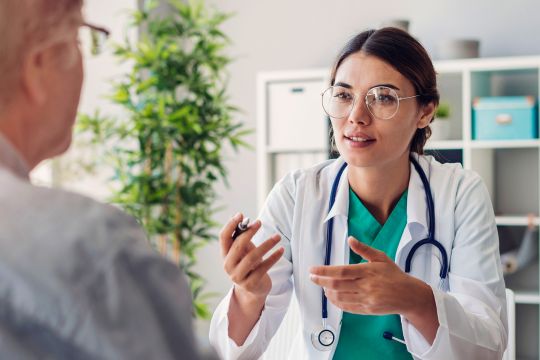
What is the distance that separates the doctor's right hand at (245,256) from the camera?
138 centimetres

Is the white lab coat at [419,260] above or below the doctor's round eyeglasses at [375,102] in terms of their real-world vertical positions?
below

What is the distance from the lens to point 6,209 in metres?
0.56

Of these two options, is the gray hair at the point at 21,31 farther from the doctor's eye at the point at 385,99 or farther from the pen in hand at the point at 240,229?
the doctor's eye at the point at 385,99

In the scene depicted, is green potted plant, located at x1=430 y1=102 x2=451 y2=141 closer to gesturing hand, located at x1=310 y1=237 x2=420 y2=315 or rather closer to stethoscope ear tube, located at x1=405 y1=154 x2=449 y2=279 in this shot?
stethoscope ear tube, located at x1=405 y1=154 x2=449 y2=279

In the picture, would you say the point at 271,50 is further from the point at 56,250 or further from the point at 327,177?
the point at 56,250

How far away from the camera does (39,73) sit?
2.06 ft

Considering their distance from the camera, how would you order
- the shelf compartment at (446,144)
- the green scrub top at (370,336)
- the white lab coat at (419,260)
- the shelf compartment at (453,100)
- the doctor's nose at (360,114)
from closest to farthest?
the white lab coat at (419,260), the green scrub top at (370,336), the doctor's nose at (360,114), the shelf compartment at (446,144), the shelf compartment at (453,100)

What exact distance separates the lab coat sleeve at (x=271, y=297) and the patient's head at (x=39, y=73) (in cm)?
91

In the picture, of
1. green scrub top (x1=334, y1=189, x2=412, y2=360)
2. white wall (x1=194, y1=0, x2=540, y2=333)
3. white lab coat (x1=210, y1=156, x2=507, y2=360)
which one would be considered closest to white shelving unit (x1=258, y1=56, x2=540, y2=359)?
white wall (x1=194, y1=0, x2=540, y2=333)

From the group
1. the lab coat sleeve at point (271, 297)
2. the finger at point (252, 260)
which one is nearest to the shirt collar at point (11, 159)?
the finger at point (252, 260)

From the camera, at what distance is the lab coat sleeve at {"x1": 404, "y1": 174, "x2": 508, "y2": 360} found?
142 centimetres

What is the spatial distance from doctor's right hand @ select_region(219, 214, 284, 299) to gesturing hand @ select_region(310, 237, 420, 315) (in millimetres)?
102

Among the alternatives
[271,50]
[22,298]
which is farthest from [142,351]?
[271,50]

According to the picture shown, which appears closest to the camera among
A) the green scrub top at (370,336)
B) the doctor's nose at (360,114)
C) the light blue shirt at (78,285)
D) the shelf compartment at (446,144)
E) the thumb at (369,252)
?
the light blue shirt at (78,285)
